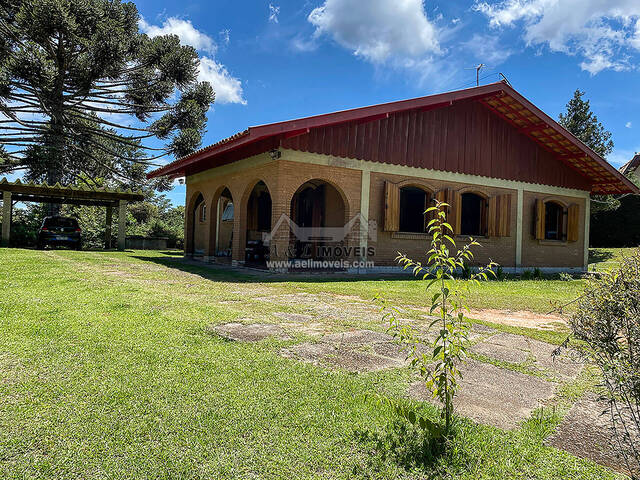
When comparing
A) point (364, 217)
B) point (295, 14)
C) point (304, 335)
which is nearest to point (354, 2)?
point (295, 14)

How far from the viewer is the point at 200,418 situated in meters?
1.99

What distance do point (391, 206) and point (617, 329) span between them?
30.9 feet

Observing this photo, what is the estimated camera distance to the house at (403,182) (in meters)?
9.88

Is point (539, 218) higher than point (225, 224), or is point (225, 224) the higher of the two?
point (539, 218)

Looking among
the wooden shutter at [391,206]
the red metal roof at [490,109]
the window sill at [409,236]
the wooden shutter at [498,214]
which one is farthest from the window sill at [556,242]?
the wooden shutter at [391,206]

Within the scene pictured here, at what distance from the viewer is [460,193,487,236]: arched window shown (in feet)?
44.0

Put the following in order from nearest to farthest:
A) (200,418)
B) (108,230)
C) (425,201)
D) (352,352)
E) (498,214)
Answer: (200,418)
(352,352)
(425,201)
(498,214)
(108,230)

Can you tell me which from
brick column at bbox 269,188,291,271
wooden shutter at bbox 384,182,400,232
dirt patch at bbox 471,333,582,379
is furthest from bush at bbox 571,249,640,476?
wooden shutter at bbox 384,182,400,232

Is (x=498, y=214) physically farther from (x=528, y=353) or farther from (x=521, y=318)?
(x=528, y=353)

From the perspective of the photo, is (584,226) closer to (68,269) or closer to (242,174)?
(242,174)

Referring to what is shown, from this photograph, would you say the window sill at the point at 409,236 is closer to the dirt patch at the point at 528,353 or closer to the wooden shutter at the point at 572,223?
the wooden shutter at the point at 572,223

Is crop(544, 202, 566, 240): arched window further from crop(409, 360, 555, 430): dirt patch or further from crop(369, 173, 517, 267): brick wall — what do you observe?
crop(409, 360, 555, 430): dirt patch

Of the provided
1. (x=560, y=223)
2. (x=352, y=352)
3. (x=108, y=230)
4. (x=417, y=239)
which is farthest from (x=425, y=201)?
(x=108, y=230)

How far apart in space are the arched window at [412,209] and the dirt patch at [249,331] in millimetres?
9200
